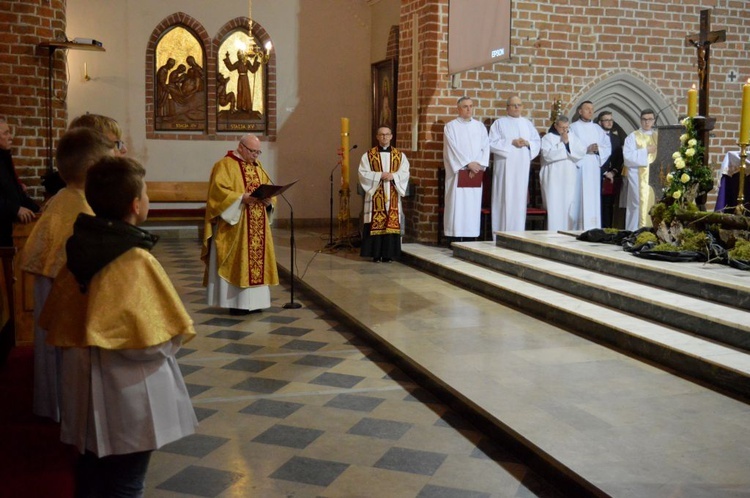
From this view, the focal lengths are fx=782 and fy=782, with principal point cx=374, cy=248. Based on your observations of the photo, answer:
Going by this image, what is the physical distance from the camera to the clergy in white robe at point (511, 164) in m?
9.93

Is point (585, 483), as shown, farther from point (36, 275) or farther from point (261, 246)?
point (261, 246)

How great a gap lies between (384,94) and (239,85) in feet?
8.16

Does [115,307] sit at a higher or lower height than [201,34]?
lower

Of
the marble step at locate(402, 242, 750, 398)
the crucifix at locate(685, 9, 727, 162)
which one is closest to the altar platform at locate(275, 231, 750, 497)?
the marble step at locate(402, 242, 750, 398)

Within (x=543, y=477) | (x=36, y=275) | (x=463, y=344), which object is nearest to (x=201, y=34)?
(x=463, y=344)

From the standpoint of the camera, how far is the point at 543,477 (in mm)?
3543

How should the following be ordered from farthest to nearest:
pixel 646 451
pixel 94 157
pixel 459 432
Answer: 1. pixel 459 432
2. pixel 646 451
3. pixel 94 157

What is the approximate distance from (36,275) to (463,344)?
2.98 m

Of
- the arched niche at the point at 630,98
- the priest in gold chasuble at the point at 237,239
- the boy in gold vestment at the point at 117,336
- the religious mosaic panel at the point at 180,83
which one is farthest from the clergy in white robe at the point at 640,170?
the boy in gold vestment at the point at 117,336

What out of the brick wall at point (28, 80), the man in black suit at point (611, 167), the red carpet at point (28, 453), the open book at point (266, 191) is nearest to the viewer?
the red carpet at point (28, 453)

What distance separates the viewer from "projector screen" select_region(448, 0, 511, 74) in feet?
26.8

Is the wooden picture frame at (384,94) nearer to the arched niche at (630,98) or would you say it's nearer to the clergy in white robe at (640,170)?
the arched niche at (630,98)

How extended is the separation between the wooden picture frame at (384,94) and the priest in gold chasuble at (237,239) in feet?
19.5

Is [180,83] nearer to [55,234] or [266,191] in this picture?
[266,191]
